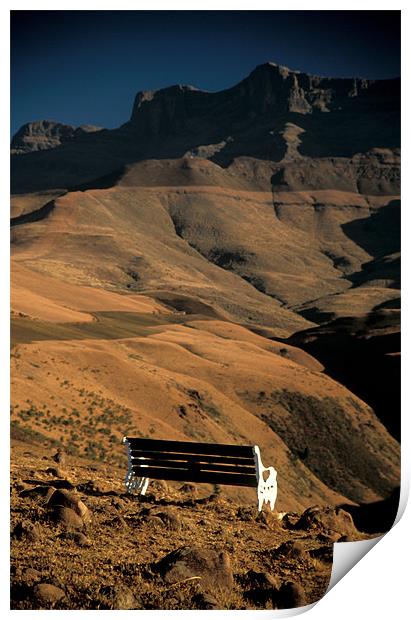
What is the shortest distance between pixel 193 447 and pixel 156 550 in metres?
2.52

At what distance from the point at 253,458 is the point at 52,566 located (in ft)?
12.1

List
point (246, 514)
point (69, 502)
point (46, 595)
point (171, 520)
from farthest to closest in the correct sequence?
point (246, 514), point (171, 520), point (69, 502), point (46, 595)

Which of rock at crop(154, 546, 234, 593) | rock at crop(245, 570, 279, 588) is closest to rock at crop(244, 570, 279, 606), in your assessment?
rock at crop(245, 570, 279, 588)

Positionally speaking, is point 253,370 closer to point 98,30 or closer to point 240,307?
point 98,30

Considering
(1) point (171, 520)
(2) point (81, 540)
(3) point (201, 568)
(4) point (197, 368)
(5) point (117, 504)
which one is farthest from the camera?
(4) point (197, 368)

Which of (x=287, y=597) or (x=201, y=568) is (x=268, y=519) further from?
(x=201, y=568)

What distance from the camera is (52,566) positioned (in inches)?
354

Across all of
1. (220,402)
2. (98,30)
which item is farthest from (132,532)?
(220,402)

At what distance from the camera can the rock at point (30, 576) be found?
8.68 m

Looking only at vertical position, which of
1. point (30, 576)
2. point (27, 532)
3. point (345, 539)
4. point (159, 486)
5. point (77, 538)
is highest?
point (27, 532)

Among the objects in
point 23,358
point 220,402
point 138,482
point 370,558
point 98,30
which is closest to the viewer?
point 370,558

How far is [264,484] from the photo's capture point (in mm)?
12172

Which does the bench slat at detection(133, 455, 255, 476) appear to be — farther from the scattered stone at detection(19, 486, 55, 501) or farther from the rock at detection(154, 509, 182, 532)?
the scattered stone at detection(19, 486, 55, 501)

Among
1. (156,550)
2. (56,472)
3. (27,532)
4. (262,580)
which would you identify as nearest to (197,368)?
(56,472)
